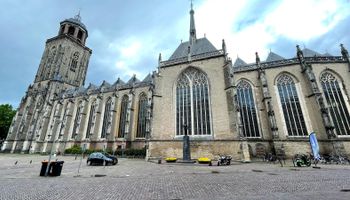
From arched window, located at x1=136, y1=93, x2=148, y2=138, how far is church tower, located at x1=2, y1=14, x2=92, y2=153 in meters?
23.4

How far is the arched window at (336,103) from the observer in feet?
58.6

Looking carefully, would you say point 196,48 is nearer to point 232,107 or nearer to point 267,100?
point 232,107

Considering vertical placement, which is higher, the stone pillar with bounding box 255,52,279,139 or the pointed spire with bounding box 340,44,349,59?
the pointed spire with bounding box 340,44,349,59

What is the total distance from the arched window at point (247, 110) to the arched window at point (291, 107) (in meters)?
3.51

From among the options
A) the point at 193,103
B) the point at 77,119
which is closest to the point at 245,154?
the point at 193,103

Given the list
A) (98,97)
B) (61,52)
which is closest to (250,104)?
(98,97)

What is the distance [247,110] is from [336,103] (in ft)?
32.1

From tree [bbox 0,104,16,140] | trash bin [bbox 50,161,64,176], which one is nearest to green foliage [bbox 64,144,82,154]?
trash bin [bbox 50,161,64,176]

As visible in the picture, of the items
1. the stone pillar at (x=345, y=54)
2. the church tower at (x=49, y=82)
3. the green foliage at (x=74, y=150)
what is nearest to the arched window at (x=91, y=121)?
the green foliage at (x=74, y=150)

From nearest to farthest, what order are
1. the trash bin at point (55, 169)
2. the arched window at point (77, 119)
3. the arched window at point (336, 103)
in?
1. the trash bin at point (55, 169)
2. the arched window at point (336, 103)
3. the arched window at point (77, 119)

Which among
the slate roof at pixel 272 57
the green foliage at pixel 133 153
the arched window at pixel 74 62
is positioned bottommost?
the green foliage at pixel 133 153

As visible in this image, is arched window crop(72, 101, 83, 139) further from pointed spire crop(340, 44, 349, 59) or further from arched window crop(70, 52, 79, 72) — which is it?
pointed spire crop(340, 44, 349, 59)

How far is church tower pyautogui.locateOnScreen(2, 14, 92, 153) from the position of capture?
35031mm

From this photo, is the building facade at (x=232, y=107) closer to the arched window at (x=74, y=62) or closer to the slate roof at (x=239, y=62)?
the slate roof at (x=239, y=62)
